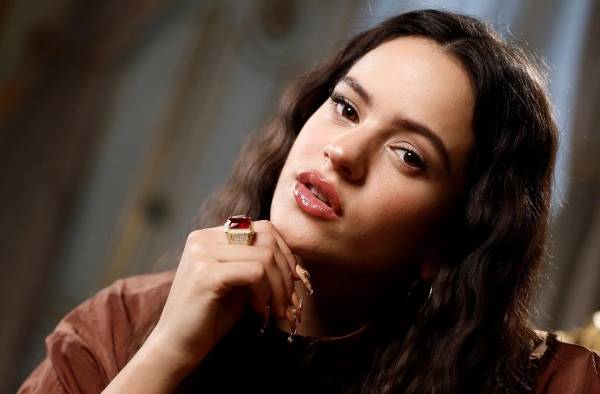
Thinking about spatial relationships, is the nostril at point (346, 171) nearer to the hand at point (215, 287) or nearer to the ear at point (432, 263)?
the hand at point (215, 287)

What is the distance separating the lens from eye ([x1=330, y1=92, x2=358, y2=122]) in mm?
1571

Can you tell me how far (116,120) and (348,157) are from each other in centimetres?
268

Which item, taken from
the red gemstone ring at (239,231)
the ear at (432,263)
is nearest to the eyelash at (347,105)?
the ear at (432,263)

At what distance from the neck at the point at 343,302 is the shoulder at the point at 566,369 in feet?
1.13

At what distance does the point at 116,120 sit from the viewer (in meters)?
3.89

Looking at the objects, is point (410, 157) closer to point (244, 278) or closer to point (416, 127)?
point (416, 127)

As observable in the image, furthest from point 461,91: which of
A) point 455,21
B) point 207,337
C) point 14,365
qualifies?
point 14,365

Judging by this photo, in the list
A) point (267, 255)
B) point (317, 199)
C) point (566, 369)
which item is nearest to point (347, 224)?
point (317, 199)

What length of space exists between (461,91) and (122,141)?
8.76 feet

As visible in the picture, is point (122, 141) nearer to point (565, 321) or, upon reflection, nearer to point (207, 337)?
point (565, 321)

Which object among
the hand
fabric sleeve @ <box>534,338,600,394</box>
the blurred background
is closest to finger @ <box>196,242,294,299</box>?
the hand

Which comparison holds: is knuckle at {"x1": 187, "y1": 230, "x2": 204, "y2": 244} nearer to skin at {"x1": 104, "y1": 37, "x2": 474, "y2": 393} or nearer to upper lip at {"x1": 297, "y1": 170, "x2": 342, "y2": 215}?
skin at {"x1": 104, "y1": 37, "x2": 474, "y2": 393}

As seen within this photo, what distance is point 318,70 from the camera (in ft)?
6.35

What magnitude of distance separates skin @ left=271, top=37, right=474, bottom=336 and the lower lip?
1 cm
